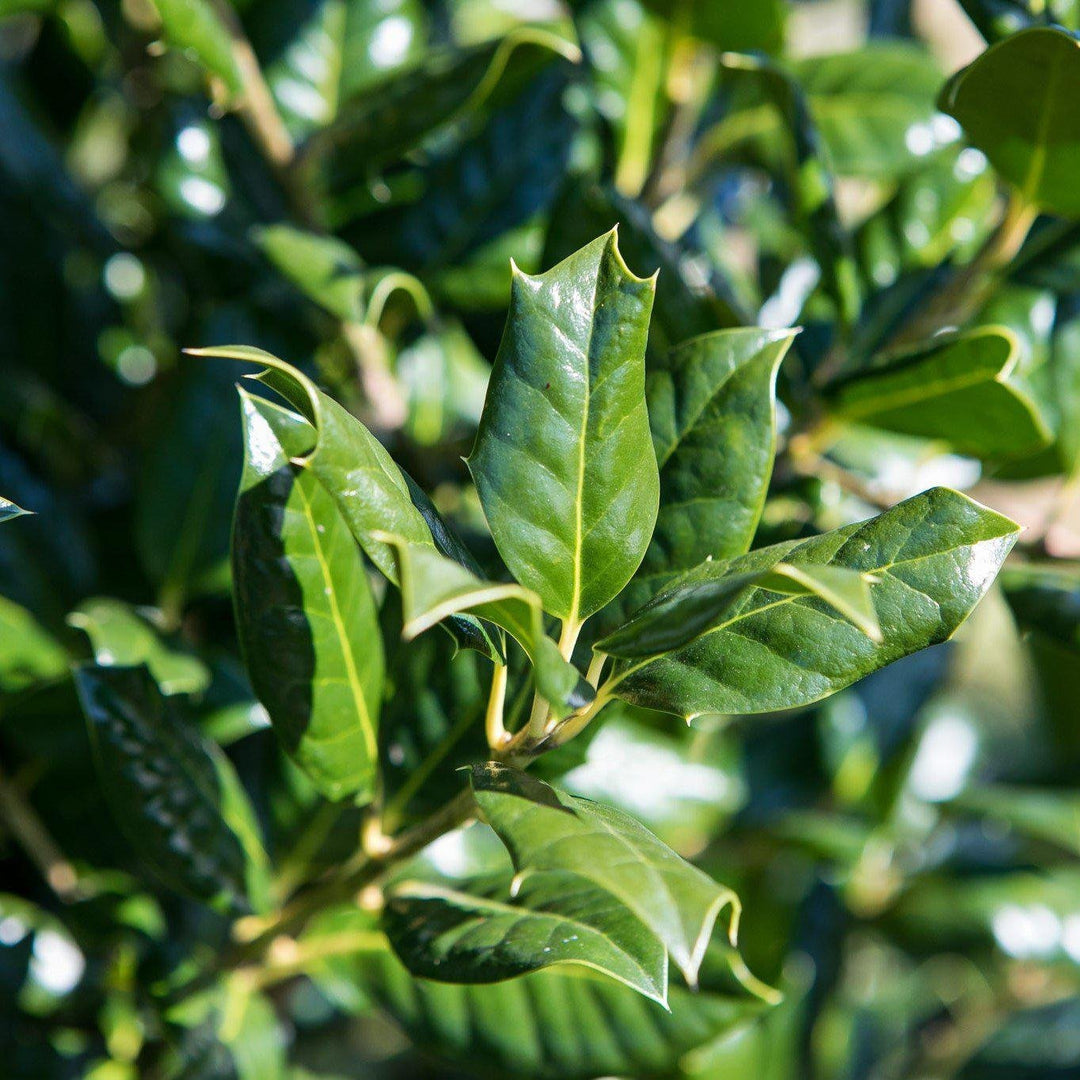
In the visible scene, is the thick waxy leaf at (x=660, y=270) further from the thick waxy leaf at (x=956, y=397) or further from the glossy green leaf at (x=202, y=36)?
the glossy green leaf at (x=202, y=36)

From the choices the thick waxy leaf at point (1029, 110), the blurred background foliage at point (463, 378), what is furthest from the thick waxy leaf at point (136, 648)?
the thick waxy leaf at point (1029, 110)

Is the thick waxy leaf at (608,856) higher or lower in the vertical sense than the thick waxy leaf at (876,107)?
lower

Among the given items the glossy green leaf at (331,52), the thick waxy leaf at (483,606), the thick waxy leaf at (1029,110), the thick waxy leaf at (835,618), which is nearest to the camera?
the thick waxy leaf at (483,606)

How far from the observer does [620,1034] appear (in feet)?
2.87

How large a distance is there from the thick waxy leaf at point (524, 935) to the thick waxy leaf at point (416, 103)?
0.60 metres

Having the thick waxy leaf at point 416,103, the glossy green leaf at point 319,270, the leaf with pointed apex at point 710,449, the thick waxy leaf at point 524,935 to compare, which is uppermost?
the thick waxy leaf at point 416,103

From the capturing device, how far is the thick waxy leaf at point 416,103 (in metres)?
0.89

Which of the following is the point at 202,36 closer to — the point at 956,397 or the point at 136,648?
the point at 136,648

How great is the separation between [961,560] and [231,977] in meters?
0.66

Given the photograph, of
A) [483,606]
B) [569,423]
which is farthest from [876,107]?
[483,606]

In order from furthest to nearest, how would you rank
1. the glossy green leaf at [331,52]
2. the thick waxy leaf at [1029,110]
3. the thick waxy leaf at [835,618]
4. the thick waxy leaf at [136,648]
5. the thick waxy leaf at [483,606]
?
the glossy green leaf at [331,52]
the thick waxy leaf at [136,648]
the thick waxy leaf at [1029,110]
the thick waxy leaf at [835,618]
the thick waxy leaf at [483,606]

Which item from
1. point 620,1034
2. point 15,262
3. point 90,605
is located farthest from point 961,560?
point 15,262

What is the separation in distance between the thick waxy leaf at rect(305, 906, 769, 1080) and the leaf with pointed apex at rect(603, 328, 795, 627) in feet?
1.22

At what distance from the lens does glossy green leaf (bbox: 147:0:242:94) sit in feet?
2.77
